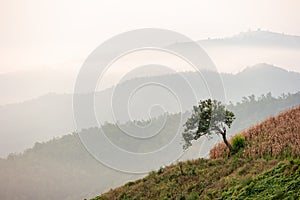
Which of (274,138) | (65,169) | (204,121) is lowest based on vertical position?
(274,138)

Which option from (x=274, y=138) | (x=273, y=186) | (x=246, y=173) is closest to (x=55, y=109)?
(x=274, y=138)

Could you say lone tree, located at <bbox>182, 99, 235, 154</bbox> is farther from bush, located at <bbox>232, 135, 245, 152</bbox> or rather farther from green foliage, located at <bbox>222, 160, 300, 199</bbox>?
green foliage, located at <bbox>222, 160, 300, 199</bbox>

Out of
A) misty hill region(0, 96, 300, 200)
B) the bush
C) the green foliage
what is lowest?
the green foliage

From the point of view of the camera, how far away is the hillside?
Result: 11402mm

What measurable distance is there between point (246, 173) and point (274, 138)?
3.11m

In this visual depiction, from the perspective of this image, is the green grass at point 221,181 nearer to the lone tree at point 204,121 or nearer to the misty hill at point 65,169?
the lone tree at point 204,121

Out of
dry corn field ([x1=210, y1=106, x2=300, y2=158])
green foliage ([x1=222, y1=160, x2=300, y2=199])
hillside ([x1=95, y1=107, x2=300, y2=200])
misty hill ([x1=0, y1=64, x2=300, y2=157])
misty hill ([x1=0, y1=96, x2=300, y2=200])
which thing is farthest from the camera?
misty hill ([x1=0, y1=64, x2=300, y2=157])

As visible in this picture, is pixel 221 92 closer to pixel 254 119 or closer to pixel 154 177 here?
pixel 154 177

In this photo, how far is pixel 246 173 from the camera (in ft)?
45.4

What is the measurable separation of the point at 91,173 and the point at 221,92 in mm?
81784

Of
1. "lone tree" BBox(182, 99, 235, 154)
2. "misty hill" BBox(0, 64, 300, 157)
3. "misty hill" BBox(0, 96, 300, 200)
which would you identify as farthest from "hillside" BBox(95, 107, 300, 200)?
"misty hill" BBox(0, 64, 300, 157)

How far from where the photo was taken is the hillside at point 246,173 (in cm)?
1140

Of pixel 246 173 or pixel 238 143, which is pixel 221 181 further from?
pixel 238 143

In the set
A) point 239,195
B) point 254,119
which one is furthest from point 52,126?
point 239,195
